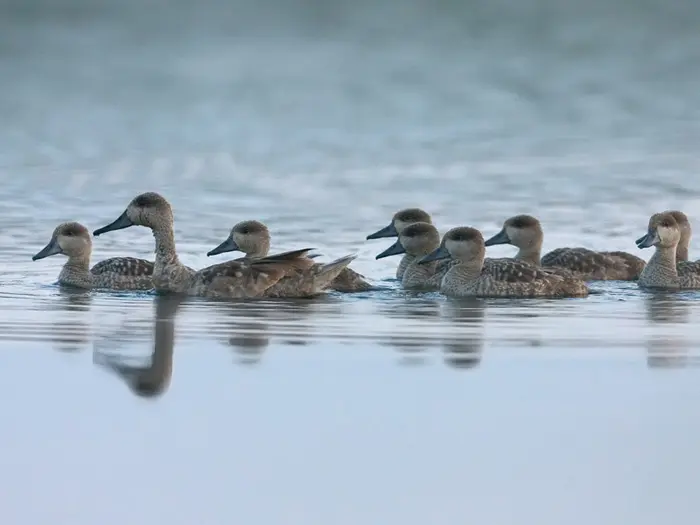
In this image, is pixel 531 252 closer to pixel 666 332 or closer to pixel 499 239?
pixel 499 239

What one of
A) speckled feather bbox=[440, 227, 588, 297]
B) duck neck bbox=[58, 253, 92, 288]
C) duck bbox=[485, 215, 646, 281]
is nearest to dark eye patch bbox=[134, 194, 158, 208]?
duck neck bbox=[58, 253, 92, 288]

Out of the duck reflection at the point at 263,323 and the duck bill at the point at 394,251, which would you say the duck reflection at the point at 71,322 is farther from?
the duck bill at the point at 394,251

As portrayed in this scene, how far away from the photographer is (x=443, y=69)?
24.4 m

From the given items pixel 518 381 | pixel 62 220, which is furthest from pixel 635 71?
pixel 518 381

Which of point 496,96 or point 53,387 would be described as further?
point 496,96

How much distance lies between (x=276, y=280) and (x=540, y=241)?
106 inches

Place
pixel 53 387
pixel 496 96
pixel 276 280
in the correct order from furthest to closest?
pixel 496 96 → pixel 276 280 → pixel 53 387

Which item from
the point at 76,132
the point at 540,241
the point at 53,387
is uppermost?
the point at 76,132

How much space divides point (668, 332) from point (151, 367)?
8.82ft

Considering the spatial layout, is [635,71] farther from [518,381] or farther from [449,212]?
[518,381]

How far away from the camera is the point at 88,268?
12.7 m

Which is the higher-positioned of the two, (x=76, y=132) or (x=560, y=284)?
(x=76, y=132)

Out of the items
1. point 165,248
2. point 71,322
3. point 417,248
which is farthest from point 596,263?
point 71,322

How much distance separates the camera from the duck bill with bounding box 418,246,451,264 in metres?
12.6
